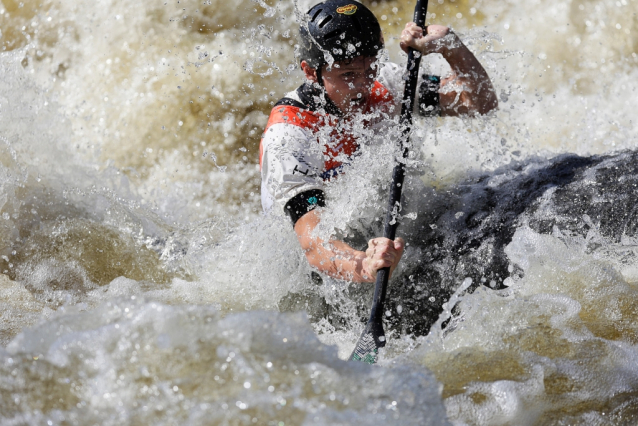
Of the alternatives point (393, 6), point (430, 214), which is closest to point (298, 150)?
point (430, 214)

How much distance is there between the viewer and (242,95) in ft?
13.3

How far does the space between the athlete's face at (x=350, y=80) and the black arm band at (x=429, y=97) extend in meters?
0.39

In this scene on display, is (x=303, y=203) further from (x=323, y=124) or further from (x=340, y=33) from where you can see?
(x=340, y=33)

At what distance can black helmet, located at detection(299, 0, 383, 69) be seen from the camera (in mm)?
2404

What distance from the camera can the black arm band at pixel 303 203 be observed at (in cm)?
243

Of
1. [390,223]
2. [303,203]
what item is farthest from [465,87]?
[303,203]

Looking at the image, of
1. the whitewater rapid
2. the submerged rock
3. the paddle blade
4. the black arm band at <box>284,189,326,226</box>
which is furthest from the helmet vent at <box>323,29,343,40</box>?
the paddle blade

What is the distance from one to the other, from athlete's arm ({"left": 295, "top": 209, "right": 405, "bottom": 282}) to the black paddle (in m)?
0.05

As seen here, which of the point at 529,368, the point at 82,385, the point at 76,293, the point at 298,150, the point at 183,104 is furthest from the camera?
the point at 183,104

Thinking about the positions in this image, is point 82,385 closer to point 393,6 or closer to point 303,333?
point 303,333

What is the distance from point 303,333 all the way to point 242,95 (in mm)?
2685

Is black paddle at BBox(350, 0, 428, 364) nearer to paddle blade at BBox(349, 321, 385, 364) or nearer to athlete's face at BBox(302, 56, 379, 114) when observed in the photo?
paddle blade at BBox(349, 321, 385, 364)

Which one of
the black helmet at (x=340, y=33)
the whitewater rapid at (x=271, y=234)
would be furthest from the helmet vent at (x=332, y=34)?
the whitewater rapid at (x=271, y=234)

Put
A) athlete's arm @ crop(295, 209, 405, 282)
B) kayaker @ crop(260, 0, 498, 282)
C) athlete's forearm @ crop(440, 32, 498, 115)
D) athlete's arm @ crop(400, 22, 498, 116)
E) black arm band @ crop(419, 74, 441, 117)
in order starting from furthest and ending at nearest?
1. black arm band @ crop(419, 74, 441, 117)
2. athlete's forearm @ crop(440, 32, 498, 115)
3. athlete's arm @ crop(400, 22, 498, 116)
4. kayaker @ crop(260, 0, 498, 282)
5. athlete's arm @ crop(295, 209, 405, 282)
